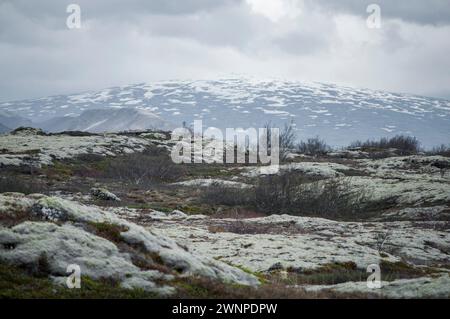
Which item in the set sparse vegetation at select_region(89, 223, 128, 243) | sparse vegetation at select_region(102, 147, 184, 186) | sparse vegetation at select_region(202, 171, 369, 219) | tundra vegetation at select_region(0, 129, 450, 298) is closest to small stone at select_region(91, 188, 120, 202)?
tundra vegetation at select_region(0, 129, 450, 298)

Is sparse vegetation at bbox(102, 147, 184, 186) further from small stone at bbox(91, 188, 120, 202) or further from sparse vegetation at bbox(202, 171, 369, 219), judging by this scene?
small stone at bbox(91, 188, 120, 202)

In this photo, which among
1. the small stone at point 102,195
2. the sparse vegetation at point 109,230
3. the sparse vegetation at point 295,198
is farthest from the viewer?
the sparse vegetation at point 295,198

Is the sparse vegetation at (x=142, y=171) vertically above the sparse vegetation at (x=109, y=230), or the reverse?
the sparse vegetation at (x=109, y=230)

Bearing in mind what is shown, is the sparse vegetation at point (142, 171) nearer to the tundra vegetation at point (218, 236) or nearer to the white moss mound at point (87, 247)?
the tundra vegetation at point (218, 236)

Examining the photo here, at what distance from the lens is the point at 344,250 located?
67.9ft

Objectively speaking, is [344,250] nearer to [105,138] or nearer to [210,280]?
[210,280]

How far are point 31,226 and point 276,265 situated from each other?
29.1 ft

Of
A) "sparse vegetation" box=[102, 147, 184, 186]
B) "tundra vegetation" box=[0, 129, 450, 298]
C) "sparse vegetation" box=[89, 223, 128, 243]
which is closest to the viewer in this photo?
"tundra vegetation" box=[0, 129, 450, 298]

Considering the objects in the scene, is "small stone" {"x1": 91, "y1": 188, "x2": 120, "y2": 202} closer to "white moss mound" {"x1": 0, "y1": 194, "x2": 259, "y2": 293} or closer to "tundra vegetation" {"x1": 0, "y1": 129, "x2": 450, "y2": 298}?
"tundra vegetation" {"x1": 0, "y1": 129, "x2": 450, "y2": 298}

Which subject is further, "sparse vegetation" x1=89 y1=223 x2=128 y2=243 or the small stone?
the small stone

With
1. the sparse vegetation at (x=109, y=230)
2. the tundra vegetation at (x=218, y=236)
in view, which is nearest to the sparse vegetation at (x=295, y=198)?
the tundra vegetation at (x=218, y=236)

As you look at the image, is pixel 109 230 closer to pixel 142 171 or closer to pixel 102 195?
pixel 102 195

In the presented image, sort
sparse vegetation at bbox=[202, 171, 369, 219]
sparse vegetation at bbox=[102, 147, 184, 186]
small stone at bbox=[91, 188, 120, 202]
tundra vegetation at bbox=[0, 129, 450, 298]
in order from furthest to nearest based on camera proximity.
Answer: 1. sparse vegetation at bbox=[102, 147, 184, 186]
2. sparse vegetation at bbox=[202, 171, 369, 219]
3. small stone at bbox=[91, 188, 120, 202]
4. tundra vegetation at bbox=[0, 129, 450, 298]

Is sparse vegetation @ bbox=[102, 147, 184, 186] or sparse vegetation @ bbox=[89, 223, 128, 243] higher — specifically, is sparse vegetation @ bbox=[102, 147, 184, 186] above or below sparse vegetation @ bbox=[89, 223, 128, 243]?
below
